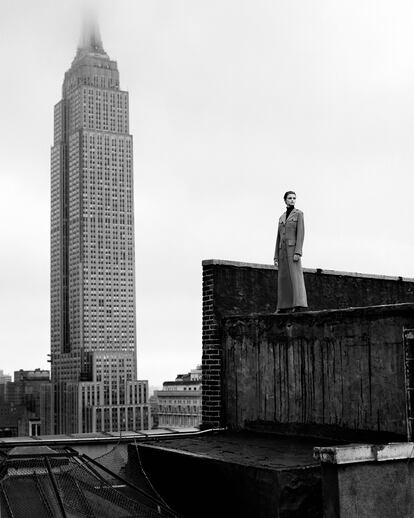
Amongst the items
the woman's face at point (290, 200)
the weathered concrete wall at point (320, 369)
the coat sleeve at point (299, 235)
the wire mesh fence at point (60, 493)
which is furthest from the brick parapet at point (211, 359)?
the wire mesh fence at point (60, 493)

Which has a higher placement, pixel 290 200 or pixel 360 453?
pixel 290 200

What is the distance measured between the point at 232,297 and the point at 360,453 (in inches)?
248

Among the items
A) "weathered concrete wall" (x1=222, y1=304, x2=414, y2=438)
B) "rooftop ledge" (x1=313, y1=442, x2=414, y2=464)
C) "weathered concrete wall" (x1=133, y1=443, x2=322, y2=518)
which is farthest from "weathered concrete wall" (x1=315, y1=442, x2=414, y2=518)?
"weathered concrete wall" (x1=222, y1=304, x2=414, y2=438)

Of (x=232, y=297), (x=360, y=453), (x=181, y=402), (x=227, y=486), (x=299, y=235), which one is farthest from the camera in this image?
(x=181, y=402)

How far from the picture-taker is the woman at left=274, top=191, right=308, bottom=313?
12.7 metres

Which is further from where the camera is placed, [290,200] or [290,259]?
[290,200]

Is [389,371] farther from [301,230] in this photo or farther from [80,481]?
[80,481]

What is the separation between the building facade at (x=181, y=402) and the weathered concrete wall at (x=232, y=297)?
151174 mm

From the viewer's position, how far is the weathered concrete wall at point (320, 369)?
10250 millimetres

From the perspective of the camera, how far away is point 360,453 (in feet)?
25.2

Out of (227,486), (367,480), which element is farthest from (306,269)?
(367,480)

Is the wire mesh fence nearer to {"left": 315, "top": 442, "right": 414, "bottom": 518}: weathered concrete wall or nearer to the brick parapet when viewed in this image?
{"left": 315, "top": 442, "right": 414, "bottom": 518}: weathered concrete wall

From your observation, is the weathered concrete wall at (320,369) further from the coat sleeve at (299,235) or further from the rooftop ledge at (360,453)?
the rooftop ledge at (360,453)

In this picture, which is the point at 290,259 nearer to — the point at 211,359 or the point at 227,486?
the point at 211,359
